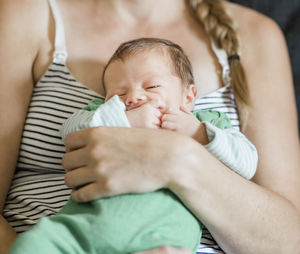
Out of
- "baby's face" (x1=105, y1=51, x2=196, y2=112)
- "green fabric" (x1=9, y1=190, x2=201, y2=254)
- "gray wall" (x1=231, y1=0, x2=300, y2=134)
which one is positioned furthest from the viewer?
"gray wall" (x1=231, y1=0, x2=300, y2=134)

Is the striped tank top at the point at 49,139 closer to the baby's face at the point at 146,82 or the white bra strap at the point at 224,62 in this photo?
the white bra strap at the point at 224,62

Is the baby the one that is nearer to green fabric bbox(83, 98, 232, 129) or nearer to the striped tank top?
green fabric bbox(83, 98, 232, 129)

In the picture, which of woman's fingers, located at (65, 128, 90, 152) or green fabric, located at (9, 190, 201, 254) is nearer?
green fabric, located at (9, 190, 201, 254)

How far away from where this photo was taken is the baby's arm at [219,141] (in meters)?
1.01

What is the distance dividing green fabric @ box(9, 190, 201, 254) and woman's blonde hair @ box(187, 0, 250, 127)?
0.51 m

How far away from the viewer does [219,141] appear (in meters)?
1.00

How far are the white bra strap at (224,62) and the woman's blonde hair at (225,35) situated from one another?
0.01 m

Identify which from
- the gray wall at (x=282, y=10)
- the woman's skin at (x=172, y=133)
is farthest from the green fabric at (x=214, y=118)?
the gray wall at (x=282, y=10)

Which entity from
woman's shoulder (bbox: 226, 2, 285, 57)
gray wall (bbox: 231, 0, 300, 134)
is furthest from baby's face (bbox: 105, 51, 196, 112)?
gray wall (bbox: 231, 0, 300, 134)

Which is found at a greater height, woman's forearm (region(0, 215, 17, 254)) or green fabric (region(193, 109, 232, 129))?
green fabric (region(193, 109, 232, 129))

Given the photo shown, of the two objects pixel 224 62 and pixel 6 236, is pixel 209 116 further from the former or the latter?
pixel 6 236

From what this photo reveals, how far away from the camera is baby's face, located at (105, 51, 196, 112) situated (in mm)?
1075

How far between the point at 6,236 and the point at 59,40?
630 millimetres

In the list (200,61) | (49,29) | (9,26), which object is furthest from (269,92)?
(9,26)
